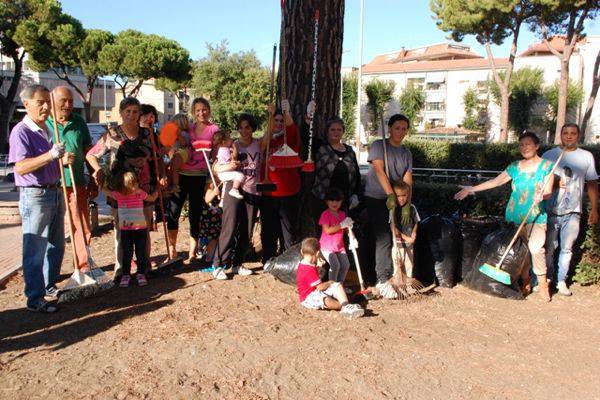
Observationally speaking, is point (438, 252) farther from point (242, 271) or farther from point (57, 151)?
point (57, 151)

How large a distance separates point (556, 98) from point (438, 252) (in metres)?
42.7

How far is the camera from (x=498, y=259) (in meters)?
5.27

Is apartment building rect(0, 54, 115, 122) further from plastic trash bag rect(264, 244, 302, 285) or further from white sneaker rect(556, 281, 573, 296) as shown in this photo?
white sneaker rect(556, 281, 573, 296)

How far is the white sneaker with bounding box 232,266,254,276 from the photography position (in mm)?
5609

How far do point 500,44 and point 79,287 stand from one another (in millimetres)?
27849

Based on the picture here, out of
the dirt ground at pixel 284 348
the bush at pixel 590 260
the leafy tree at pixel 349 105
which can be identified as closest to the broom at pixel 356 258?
the dirt ground at pixel 284 348

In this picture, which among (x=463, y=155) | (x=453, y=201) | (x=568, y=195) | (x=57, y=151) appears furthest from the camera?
(x=463, y=155)

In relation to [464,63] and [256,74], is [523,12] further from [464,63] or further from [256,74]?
Result: [464,63]

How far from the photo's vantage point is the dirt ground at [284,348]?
3.38 meters

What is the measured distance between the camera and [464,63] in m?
54.8

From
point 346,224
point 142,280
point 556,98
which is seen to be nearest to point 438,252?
point 346,224

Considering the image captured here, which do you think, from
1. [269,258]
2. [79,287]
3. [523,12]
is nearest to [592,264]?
[269,258]

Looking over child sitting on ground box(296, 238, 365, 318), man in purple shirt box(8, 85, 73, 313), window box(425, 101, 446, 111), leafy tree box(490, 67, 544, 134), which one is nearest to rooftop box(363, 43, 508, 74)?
window box(425, 101, 446, 111)

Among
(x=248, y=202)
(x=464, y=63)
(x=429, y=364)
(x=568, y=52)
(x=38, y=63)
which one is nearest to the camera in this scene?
(x=429, y=364)
